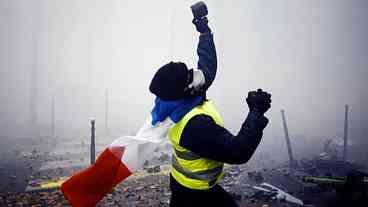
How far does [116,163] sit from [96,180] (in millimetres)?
194

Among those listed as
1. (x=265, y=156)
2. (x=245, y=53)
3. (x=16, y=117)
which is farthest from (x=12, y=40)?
(x=265, y=156)

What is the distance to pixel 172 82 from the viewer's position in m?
2.05

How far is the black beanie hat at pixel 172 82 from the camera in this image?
205cm

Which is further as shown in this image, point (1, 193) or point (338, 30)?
point (338, 30)

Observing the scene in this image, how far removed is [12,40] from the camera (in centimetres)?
2770

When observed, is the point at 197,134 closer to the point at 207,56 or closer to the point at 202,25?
the point at 207,56

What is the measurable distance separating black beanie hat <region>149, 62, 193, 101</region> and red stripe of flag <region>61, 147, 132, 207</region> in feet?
2.09

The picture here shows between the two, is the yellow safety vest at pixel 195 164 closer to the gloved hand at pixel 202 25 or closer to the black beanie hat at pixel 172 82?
the black beanie hat at pixel 172 82

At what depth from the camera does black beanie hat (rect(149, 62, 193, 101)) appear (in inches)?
80.8

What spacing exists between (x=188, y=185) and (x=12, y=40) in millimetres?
30604

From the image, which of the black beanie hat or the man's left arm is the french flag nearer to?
the black beanie hat

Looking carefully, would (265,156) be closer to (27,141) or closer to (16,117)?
(27,141)

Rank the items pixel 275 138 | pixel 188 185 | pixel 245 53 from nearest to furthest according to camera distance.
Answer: pixel 188 185, pixel 275 138, pixel 245 53

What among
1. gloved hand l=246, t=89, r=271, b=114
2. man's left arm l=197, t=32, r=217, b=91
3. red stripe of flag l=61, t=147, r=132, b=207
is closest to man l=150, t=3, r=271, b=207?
gloved hand l=246, t=89, r=271, b=114
